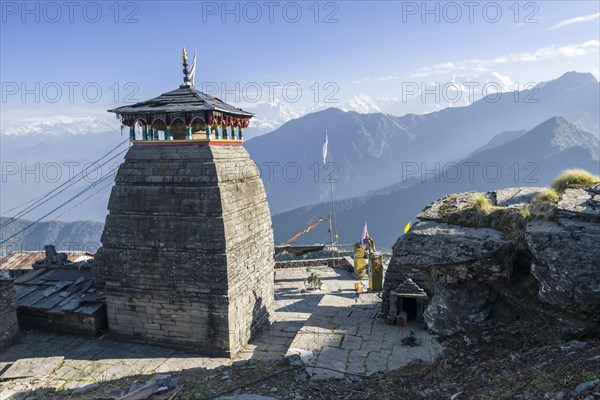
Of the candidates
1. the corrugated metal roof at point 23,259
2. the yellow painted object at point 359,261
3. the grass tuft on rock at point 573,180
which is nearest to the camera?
the grass tuft on rock at point 573,180

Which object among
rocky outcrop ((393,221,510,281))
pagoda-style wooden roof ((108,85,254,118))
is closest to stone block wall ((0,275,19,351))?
pagoda-style wooden roof ((108,85,254,118))

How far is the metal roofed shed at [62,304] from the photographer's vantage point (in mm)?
15117

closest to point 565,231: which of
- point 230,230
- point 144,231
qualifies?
point 230,230

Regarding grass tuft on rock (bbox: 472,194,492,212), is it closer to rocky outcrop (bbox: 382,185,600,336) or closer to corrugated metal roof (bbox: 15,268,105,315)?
rocky outcrop (bbox: 382,185,600,336)

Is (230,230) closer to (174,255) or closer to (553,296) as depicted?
(174,255)

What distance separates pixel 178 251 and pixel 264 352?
4.61 metres

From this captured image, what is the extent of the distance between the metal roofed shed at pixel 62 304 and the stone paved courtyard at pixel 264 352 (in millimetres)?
431

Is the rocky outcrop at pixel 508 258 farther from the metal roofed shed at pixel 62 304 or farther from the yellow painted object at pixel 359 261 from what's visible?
the yellow painted object at pixel 359 261

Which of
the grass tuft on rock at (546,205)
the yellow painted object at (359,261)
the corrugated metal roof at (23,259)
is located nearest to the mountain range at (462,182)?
the corrugated metal roof at (23,259)

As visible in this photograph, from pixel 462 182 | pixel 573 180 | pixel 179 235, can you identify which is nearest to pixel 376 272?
pixel 179 235

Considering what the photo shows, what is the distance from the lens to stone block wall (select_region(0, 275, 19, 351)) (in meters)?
14.1

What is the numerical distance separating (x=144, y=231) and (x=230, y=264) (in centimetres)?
316

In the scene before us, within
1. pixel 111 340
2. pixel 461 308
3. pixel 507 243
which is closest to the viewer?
pixel 507 243

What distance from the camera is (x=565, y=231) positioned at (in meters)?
7.01
